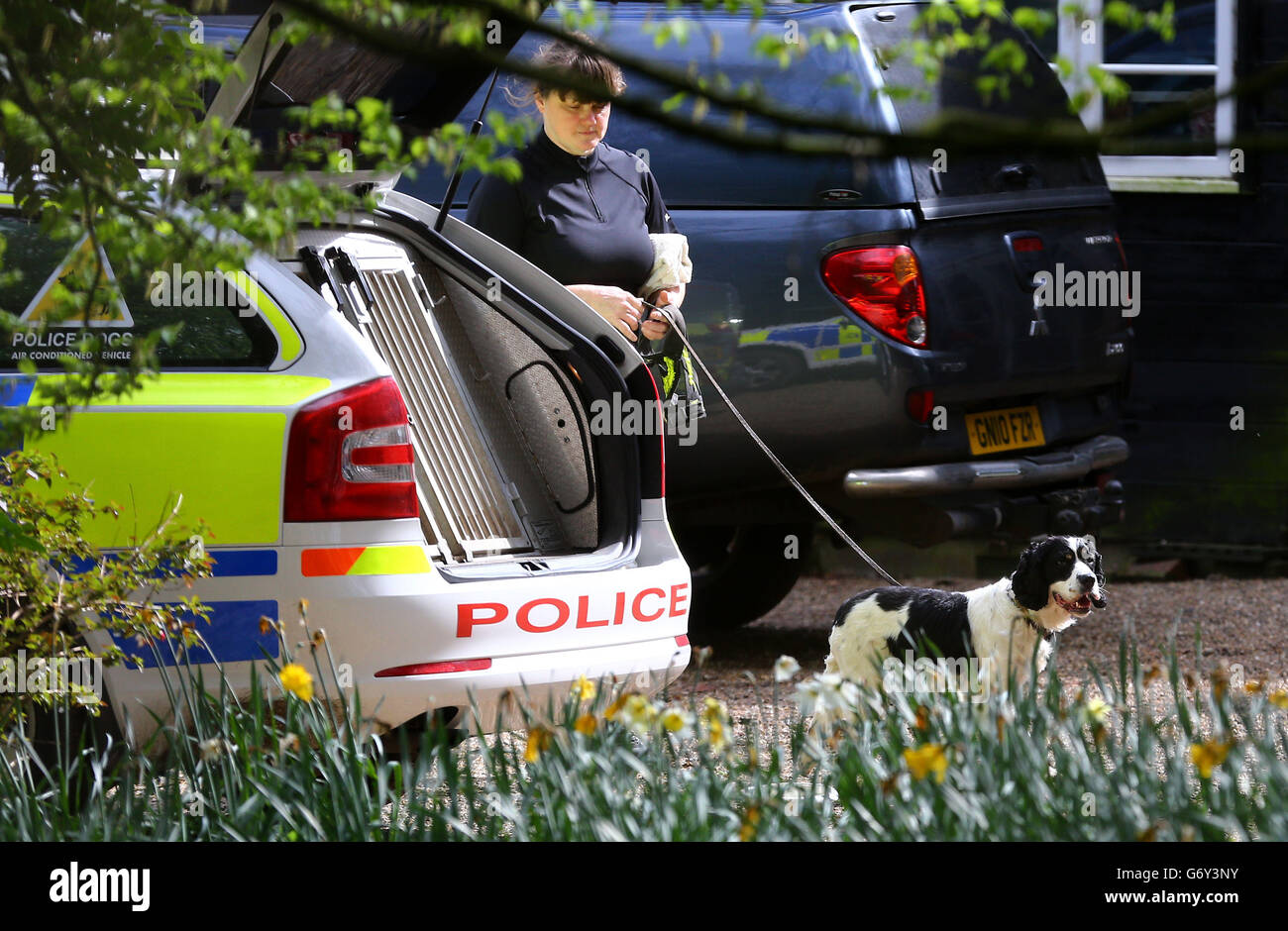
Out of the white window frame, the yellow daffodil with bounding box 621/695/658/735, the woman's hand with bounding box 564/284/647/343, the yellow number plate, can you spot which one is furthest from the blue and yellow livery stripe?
the white window frame

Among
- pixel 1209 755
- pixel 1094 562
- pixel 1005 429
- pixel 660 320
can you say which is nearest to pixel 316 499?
pixel 660 320

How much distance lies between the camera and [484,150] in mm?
2709

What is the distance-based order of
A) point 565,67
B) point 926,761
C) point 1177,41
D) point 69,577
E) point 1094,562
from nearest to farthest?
point 926,761 → point 69,577 → point 565,67 → point 1094,562 → point 1177,41

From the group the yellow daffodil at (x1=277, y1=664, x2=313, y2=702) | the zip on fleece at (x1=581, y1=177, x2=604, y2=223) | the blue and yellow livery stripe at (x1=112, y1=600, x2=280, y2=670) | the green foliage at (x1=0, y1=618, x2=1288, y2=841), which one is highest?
the zip on fleece at (x1=581, y1=177, x2=604, y2=223)

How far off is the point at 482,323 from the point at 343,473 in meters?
1.18

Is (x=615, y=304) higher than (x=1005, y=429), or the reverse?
(x=615, y=304)

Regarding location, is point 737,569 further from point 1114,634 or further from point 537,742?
point 537,742

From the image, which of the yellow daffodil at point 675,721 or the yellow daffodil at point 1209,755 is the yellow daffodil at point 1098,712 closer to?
the yellow daffodil at point 1209,755

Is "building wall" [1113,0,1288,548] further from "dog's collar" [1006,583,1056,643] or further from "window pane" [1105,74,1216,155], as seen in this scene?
"dog's collar" [1006,583,1056,643]

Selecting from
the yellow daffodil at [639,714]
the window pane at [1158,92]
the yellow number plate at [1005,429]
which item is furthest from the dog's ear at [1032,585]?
the window pane at [1158,92]

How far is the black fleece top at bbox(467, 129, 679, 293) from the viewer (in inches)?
205

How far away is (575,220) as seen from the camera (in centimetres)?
521

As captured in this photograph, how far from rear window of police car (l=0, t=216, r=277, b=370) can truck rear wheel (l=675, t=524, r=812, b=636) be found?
3.37 meters

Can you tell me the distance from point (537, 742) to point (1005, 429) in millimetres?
3551
